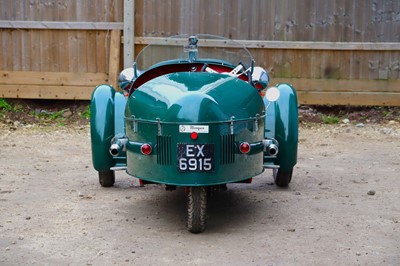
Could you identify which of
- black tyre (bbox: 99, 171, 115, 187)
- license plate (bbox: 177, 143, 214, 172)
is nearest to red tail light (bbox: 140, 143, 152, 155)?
license plate (bbox: 177, 143, 214, 172)

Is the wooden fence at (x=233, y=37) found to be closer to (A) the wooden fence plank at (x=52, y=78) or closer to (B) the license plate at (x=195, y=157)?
(A) the wooden fence plank at (x=52, y=78)

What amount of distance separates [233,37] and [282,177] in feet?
15.6

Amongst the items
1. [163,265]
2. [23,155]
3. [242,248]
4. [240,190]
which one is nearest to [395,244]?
[242,248]

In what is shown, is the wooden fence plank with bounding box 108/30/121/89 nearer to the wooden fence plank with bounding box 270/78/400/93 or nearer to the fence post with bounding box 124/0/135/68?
the fence post with bounding box 124/0/135/68

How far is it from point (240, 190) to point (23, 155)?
3213 mm

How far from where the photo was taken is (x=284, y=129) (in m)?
6.93

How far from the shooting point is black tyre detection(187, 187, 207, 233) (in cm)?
564

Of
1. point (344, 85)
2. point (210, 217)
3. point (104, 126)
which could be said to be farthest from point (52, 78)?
point (210, 217)

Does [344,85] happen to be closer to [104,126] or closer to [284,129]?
[284,129]

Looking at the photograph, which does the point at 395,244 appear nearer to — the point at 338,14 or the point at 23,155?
the point at 23,155

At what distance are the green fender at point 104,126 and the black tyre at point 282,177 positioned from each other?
165cm

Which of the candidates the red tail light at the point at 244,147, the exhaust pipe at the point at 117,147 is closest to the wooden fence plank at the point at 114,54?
the exhaust pipe at the point at 117,147

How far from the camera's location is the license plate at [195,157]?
5.54 m

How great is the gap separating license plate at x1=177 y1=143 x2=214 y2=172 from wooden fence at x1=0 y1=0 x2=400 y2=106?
6.30 meters
